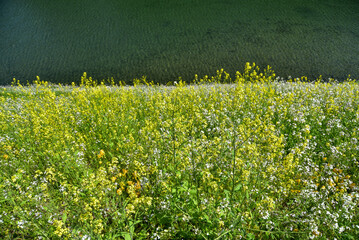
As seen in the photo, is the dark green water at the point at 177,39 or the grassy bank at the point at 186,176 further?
the dark green water at the point at 177,39

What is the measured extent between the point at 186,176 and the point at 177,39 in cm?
1420

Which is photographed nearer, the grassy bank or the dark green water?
the grassy bank

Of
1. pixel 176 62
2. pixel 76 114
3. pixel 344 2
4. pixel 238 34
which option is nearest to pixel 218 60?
pixel 176 62

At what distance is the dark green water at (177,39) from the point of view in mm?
12938

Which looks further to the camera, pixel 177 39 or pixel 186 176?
pixel 177 39

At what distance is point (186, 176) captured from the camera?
2.75 metres

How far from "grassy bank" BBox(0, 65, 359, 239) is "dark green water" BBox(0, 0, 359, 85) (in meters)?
7.57

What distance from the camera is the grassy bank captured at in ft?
7.68

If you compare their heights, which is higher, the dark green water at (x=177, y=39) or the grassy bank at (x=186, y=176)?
the dark green water at (x=177, y=39)

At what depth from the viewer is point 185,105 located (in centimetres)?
527

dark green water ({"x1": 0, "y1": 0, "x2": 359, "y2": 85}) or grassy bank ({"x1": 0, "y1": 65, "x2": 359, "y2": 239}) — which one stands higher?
dark green water ({"x1": 0, "y1": 0, "x2": 359, "y2": 85})

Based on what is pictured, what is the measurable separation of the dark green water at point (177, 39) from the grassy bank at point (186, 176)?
24.8 ft

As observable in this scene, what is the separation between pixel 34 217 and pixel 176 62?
11.8 metres

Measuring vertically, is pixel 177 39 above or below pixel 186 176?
above
